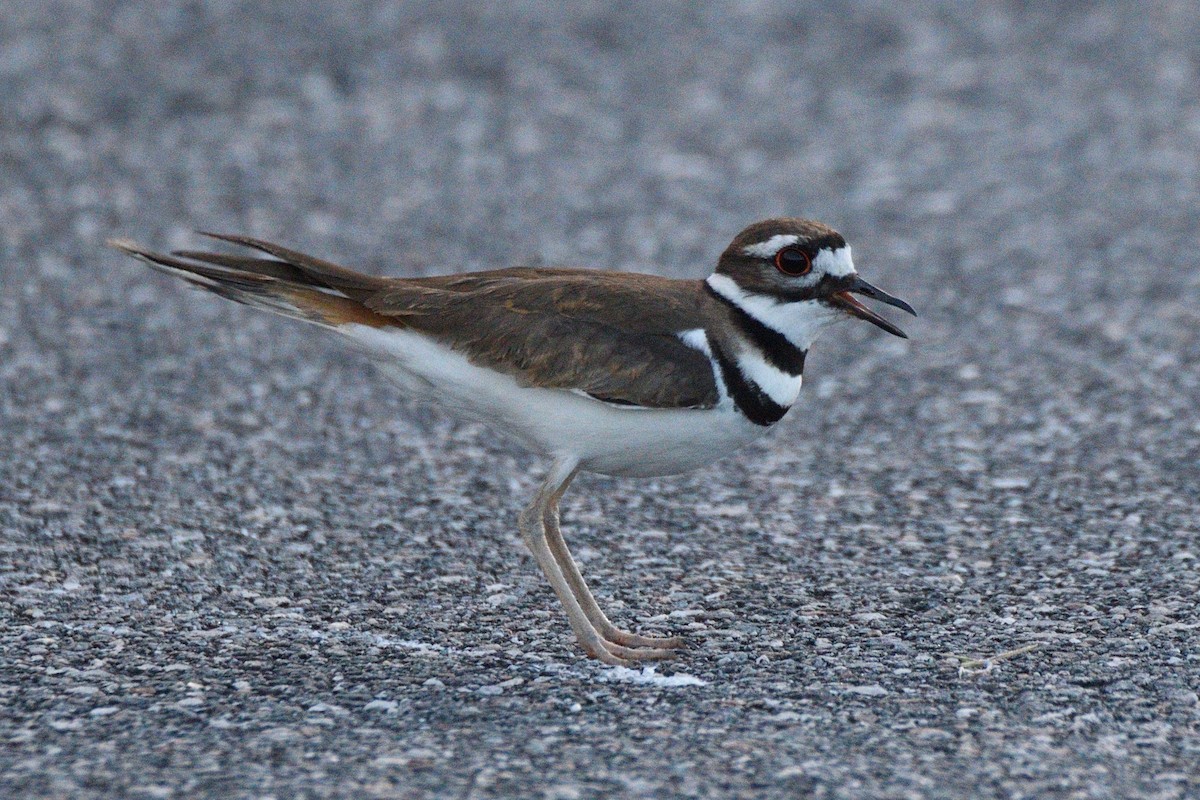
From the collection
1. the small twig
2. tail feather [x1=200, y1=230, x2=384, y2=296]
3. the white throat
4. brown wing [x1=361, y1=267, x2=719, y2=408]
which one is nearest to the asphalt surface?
the small twig

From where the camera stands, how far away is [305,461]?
6.87 m

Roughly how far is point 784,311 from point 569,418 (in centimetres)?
77

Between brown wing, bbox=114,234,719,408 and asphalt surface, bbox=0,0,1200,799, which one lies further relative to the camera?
brown wing, bbox=114,234,719,408

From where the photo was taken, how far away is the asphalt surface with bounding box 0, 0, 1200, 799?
451 centimetres

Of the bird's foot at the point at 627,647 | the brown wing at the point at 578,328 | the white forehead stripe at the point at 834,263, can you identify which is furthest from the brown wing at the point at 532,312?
the bird's foot at the point at 627,647

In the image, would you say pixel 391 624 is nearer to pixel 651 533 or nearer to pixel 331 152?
pixel 651 533

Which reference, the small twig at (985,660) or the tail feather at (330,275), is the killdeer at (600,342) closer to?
the tail feather at (330,275)

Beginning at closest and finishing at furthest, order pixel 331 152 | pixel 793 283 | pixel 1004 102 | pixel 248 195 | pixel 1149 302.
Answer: pixel 793 283
pixel 1149 302
pixel 248 195
pixel 331 152
pixel 1004 102

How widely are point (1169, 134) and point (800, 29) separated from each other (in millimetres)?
3240

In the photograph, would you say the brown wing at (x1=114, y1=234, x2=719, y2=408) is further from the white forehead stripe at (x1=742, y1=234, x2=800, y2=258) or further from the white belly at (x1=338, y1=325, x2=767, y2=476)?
the white forehead stripe at (x1=742, y1=234, x2=800, y2=258)

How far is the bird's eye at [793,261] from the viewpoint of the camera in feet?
16.5

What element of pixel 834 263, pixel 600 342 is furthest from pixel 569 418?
pixel 834 263

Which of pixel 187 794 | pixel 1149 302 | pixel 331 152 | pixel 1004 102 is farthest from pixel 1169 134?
pixel 187 794

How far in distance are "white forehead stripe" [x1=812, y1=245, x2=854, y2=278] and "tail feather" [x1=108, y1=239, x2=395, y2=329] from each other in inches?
54.7
